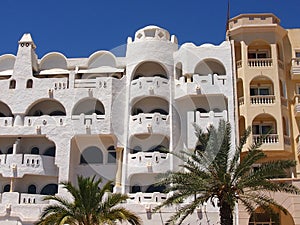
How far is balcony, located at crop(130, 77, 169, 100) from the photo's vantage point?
117ft

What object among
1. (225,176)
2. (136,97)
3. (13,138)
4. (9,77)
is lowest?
(225,176)

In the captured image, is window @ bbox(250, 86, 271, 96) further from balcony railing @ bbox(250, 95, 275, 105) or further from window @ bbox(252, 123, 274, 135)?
window @ bbox(252, 123, 274, 135)

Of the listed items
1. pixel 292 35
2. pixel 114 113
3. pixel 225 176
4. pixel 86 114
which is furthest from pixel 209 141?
pixel 292 35

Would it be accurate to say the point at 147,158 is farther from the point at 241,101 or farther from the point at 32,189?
the point at 32,189

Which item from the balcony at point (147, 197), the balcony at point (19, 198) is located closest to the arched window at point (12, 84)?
the balcony at point (19, 198)

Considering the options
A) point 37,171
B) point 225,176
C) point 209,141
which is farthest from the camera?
point 37,171

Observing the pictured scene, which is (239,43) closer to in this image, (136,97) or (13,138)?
(136,97)

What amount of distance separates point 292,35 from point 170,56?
31.9 ft

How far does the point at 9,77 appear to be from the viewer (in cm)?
3934

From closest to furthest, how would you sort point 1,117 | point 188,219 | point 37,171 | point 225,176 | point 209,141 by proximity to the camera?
point 225,176, point 209,141, point 188,219, point 37,171, point 1,117

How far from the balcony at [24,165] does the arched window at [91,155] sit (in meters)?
2.54

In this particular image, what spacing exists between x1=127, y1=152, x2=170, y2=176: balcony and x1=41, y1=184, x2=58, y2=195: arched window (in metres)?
6.05

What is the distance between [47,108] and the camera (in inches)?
1501

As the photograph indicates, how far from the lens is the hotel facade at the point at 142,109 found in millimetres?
34156
